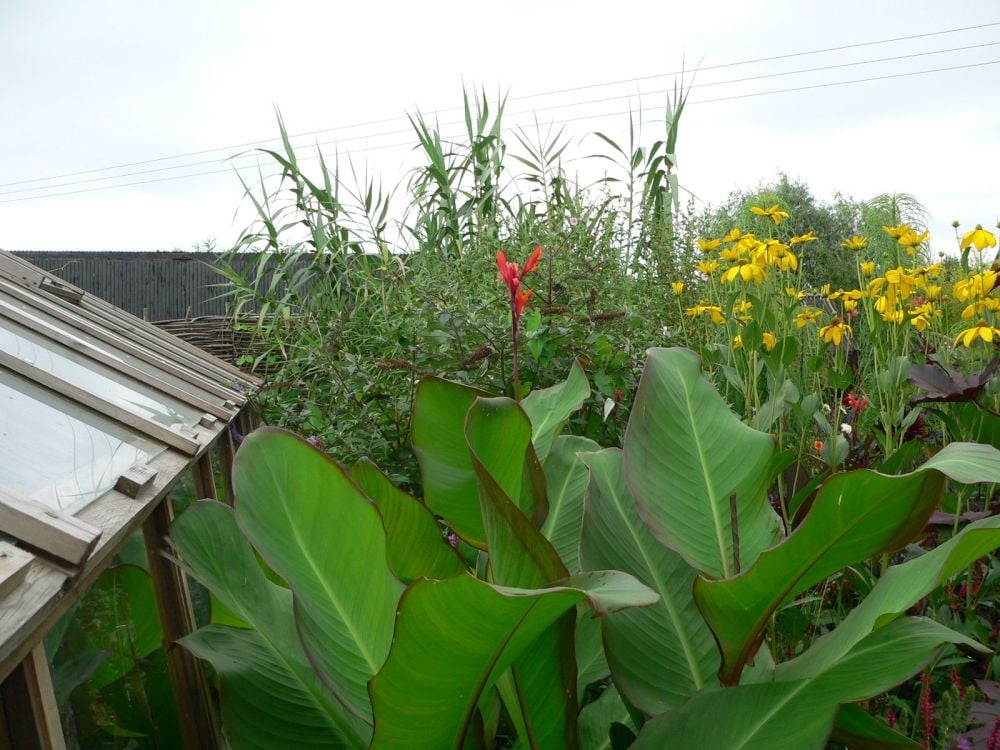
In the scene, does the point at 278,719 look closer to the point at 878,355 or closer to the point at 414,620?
the point at 414,620

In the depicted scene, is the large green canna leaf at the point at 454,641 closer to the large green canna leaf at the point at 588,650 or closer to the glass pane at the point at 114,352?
the large green canna leaf at the point at 588,650

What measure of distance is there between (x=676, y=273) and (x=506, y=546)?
3.47 m

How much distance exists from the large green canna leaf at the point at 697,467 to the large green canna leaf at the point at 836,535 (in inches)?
6.1

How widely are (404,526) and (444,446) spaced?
157 millimetres

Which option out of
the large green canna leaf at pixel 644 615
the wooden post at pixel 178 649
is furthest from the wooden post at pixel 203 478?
the large green canna leaf at pixel 644 615

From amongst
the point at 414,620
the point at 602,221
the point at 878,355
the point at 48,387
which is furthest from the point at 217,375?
the point at 414,620

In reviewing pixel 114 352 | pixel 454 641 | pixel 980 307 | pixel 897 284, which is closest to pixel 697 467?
pixel 454 641

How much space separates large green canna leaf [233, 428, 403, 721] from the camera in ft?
3.63

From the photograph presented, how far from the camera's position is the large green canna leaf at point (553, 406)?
153cm

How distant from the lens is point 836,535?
102 centimetres

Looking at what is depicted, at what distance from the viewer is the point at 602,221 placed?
14.6 ft

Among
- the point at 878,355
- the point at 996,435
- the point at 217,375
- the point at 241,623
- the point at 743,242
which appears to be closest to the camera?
the point at 241,623

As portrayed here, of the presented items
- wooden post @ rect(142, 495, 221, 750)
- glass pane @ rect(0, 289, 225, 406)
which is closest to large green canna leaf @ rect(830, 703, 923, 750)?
wooden post @ rect(142, 495, 221, 750)

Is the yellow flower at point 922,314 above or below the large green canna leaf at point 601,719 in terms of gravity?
above
